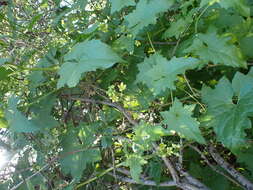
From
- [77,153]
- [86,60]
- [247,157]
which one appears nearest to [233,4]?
[86,60]

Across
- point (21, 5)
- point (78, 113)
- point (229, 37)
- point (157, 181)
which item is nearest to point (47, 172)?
point (78, 113)

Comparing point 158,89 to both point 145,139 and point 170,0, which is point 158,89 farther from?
point 170,0

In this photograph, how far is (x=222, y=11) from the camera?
132 cm

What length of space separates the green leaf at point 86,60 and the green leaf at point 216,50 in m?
0.26

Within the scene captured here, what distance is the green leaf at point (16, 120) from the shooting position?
4.25 ft

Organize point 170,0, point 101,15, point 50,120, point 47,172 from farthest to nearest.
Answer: point 101,15 → point 47,172 → point 50,120 → point 170,0

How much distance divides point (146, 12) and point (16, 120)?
2.00 feet

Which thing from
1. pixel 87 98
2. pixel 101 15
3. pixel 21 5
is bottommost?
pixel 87 98

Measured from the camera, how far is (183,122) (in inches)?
42.3

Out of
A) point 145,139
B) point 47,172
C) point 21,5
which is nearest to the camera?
point 145,139

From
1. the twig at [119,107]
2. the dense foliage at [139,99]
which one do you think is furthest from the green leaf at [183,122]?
the twig at [119,107]

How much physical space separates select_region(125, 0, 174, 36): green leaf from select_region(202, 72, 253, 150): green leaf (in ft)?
1.01

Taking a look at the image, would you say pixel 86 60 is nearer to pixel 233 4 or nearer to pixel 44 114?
pixel 44 114

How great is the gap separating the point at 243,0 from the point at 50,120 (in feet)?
2.75
